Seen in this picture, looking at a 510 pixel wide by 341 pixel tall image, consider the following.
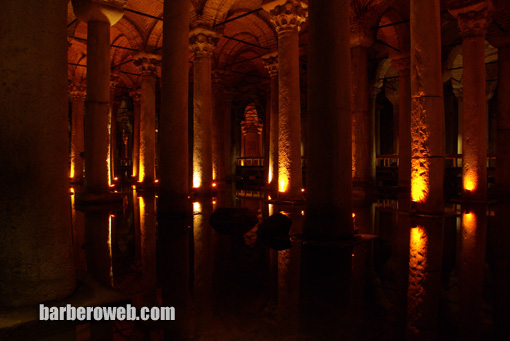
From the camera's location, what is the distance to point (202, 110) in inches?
487

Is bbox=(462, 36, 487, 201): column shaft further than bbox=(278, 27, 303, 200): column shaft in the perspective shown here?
Yes

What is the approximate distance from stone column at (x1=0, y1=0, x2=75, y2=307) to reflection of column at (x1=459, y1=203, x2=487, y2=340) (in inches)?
114

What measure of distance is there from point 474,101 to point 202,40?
29.2ft

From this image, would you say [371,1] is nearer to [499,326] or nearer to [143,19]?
[143,19]

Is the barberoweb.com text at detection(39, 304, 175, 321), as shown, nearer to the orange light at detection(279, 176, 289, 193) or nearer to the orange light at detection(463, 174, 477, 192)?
the orange light at detection(279, 176, 289, 193)

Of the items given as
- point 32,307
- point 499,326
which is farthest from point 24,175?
point 499,326

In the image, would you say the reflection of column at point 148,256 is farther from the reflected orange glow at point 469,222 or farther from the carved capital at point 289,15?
the carved capital at point 289,15

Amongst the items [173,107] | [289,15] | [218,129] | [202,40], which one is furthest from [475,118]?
[218,129]

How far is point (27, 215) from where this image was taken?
A: 245cm

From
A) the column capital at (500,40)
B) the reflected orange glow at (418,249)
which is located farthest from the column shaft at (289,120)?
the column capital at (500,40)

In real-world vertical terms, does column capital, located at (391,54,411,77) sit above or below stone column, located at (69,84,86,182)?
above

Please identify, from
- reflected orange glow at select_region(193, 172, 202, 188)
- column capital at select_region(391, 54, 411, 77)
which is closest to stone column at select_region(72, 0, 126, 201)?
reflected orange glow at select_region(193, 172, 202, 188)

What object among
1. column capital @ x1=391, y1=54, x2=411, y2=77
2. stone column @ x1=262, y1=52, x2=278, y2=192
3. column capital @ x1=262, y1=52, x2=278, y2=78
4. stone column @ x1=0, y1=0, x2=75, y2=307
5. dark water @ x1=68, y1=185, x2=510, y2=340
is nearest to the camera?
stone column @ x1=0, y1=0, x2=75, y2=307

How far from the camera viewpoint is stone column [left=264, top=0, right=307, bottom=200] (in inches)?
397
